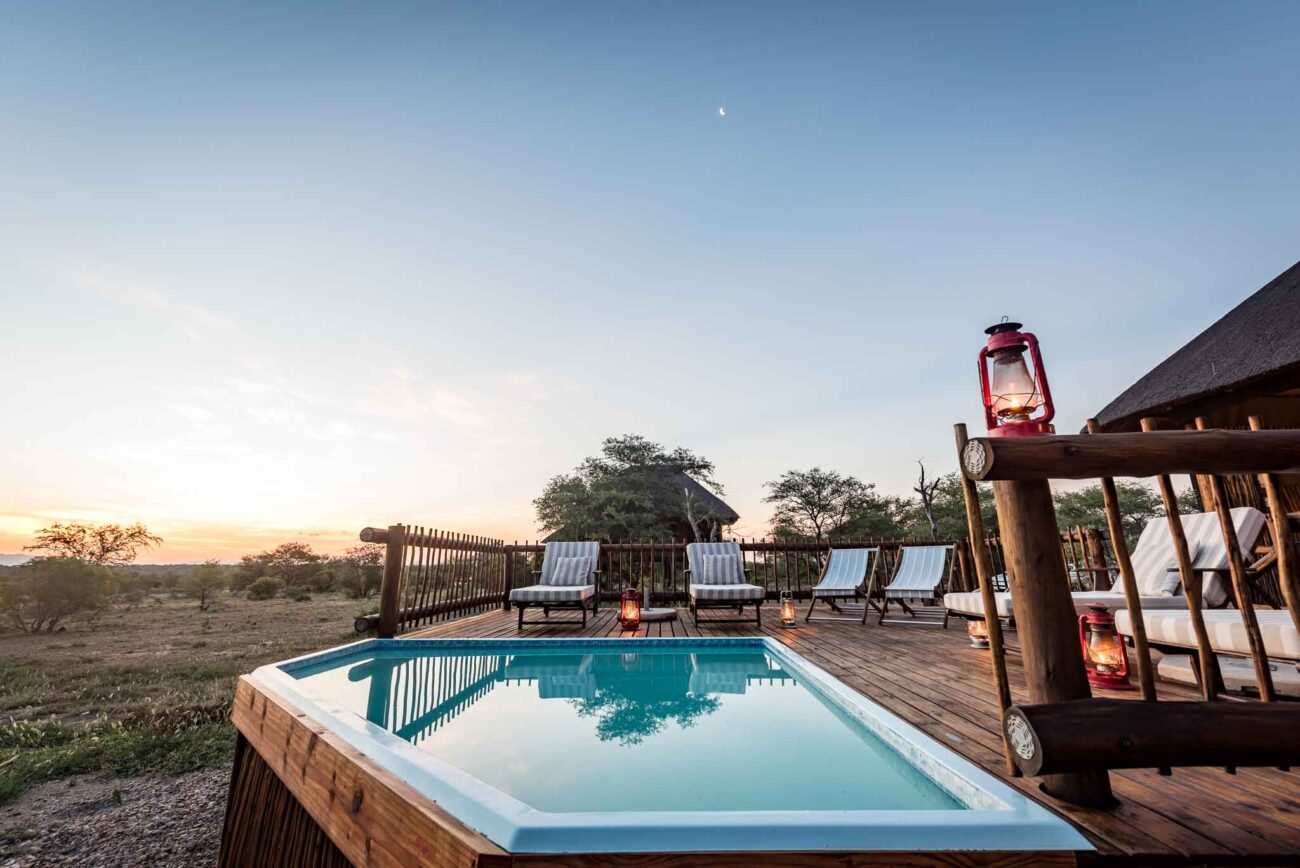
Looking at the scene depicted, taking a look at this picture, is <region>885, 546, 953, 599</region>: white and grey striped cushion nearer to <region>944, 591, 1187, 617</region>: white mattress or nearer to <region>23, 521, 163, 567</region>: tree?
<region>944, 591, 1187, 617</region>: white mattress

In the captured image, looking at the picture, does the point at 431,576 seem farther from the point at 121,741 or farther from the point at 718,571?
the point at 718,571

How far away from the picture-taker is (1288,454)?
58.5 inches

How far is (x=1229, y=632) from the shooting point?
7.08 feet

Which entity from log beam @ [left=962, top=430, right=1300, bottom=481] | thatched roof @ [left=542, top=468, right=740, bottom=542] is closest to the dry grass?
log beam @ [left=962, top=430, right=1300, bottom=481]

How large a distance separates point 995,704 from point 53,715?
8.07 metres

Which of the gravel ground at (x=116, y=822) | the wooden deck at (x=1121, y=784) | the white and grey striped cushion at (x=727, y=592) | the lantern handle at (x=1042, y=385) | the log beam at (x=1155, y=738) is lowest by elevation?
the gravel ground at (x=116, y=822)

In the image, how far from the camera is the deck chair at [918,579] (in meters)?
5.58

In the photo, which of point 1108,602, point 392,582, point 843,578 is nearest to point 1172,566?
point 1108,602

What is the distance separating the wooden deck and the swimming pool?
17 centimetres

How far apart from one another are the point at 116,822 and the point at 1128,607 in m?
5.21

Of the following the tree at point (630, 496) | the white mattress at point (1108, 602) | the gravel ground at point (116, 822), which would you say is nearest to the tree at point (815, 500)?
the tree at point (630, 496)

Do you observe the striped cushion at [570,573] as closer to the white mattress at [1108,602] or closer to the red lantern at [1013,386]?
the white mattress at [1108,602]

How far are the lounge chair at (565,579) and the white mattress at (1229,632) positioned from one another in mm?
4734

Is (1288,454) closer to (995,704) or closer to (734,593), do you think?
(995,704)
